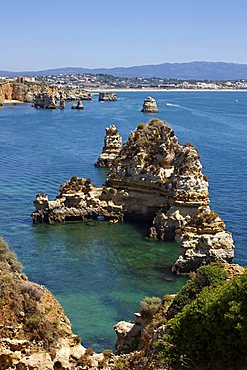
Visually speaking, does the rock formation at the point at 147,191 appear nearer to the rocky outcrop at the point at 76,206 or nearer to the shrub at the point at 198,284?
the rocky outcrop at the point at 76,206

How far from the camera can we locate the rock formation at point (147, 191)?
4906cm

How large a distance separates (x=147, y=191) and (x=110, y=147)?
112 feet

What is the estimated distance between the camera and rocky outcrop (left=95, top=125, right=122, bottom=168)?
279 ft

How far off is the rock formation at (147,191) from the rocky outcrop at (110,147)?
25.1 meters

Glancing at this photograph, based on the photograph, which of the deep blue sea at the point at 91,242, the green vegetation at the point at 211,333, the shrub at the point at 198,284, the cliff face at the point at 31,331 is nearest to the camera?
the green vegetation at the point at 211,333

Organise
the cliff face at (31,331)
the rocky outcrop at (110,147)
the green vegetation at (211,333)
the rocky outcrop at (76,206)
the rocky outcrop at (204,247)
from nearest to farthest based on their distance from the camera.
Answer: the green vegetation at (211,333) → the cliff face at (31,331) → the rocky outcrop at (204,247) → the rocky outcrop at (76,206) → the rocky outcrop at (110,147)

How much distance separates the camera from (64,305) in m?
34.9

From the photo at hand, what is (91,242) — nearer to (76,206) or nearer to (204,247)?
(76,206)

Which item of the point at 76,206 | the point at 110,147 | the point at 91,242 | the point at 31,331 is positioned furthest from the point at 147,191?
the point at 31,331

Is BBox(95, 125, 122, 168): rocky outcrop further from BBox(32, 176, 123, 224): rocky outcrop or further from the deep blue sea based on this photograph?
BBox(32, 176, 123, 224): rocky outcrop

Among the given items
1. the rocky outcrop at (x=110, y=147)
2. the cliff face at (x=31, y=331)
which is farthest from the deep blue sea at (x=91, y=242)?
the cliff face at (x=31, y=331)

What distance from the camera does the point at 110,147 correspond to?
87812mm

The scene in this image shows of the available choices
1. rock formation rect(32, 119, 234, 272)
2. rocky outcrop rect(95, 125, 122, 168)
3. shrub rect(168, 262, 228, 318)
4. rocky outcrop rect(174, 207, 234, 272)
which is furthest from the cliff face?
rocky outcrop rect(95, 125, 122, 168)

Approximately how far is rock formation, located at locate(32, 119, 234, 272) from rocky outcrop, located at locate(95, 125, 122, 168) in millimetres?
25071
